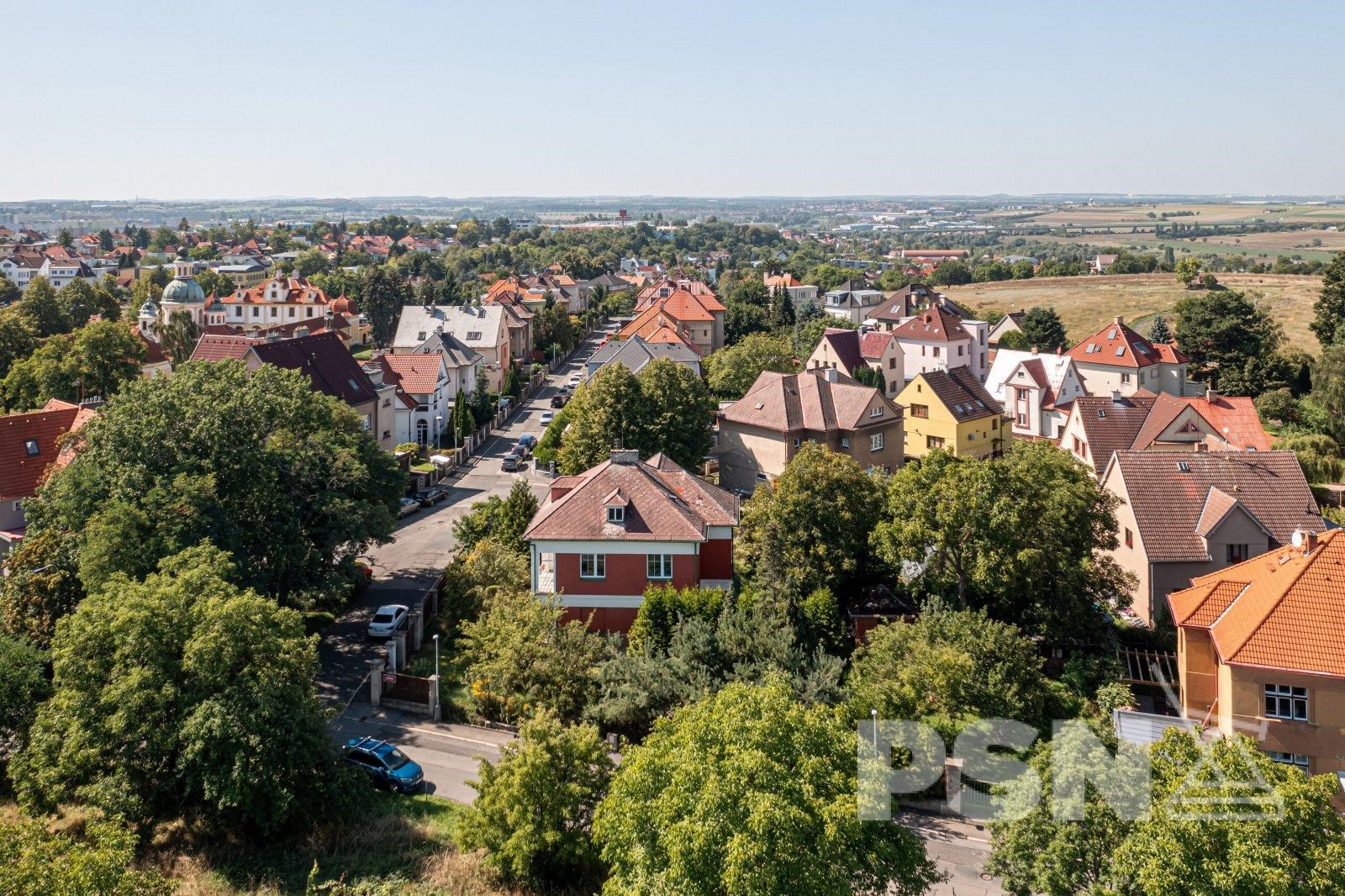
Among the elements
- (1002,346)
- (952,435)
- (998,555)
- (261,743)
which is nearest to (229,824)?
(261,743)

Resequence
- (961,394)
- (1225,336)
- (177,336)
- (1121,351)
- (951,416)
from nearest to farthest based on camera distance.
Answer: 1. (951,416)
2. (961,394)
3. (1121,351)
4. (1225,336)
5. (177,336)

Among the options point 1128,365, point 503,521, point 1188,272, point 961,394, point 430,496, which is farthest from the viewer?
point 1188,272

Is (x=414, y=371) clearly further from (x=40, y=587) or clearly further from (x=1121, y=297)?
(x=1121, y=297)

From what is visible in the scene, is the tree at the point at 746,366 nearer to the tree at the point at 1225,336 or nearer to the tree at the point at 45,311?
the tree at the point at 1225,336

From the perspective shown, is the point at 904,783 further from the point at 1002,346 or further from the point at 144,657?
the point at 1002,346

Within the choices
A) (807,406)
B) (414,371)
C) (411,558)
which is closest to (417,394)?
(414,371)

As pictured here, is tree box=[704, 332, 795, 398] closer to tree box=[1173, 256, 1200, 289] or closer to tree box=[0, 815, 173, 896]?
tree box=[0, 815, 173, 896]

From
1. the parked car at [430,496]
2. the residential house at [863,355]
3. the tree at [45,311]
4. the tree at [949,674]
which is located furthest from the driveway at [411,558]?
the tree at [45,311]
